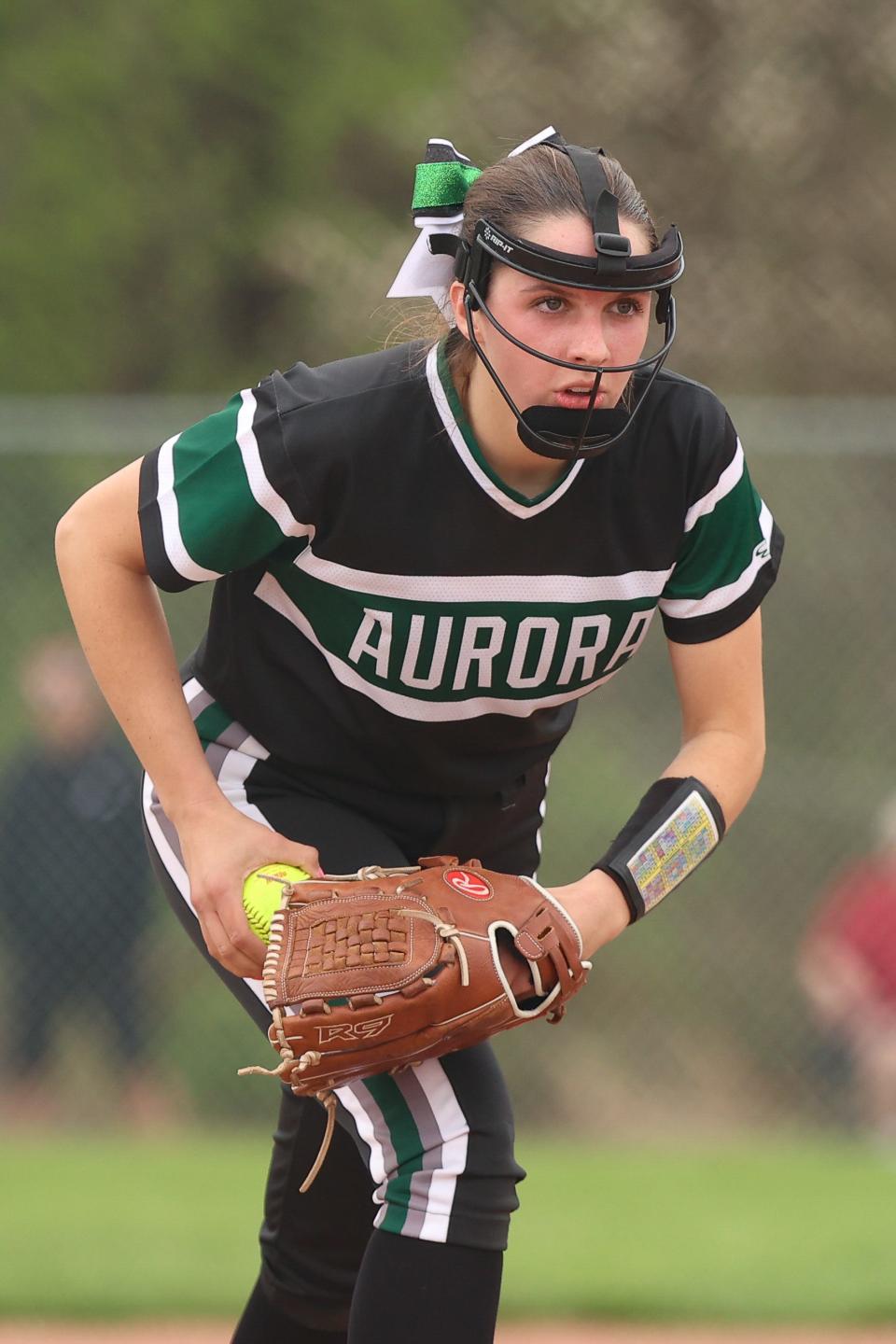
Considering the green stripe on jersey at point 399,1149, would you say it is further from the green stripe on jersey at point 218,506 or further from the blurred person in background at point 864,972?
the blurred person in background at point 864,972

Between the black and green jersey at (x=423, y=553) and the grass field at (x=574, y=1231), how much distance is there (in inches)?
88.0

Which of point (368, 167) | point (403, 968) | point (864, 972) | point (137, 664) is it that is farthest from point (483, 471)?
point (368, 167)

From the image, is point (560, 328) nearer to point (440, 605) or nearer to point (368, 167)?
point (440, 605)

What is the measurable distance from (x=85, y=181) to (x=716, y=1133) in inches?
231

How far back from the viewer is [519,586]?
246cm

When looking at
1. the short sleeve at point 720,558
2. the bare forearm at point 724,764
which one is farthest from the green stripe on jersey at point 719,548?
the bare forearm at point 724,764

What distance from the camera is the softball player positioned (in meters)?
2.31

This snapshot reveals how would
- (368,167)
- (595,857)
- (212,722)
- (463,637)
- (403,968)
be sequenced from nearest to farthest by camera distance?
(403,968), (463,637), (212,722), (595,857), (368,167)

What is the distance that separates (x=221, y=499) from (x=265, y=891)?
1.68ft

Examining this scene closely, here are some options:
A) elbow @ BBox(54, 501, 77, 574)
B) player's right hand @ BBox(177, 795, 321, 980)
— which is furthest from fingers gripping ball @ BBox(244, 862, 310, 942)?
elbow @ BBox(54, 501, 77, 574)

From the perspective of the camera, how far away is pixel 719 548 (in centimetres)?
258

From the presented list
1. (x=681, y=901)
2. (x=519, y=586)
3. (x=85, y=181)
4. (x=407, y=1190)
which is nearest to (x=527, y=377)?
(x=519, y=586)

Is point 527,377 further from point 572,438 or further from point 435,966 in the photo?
point 435,966

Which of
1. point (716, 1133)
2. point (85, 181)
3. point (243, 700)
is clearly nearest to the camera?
point (243, 700)
